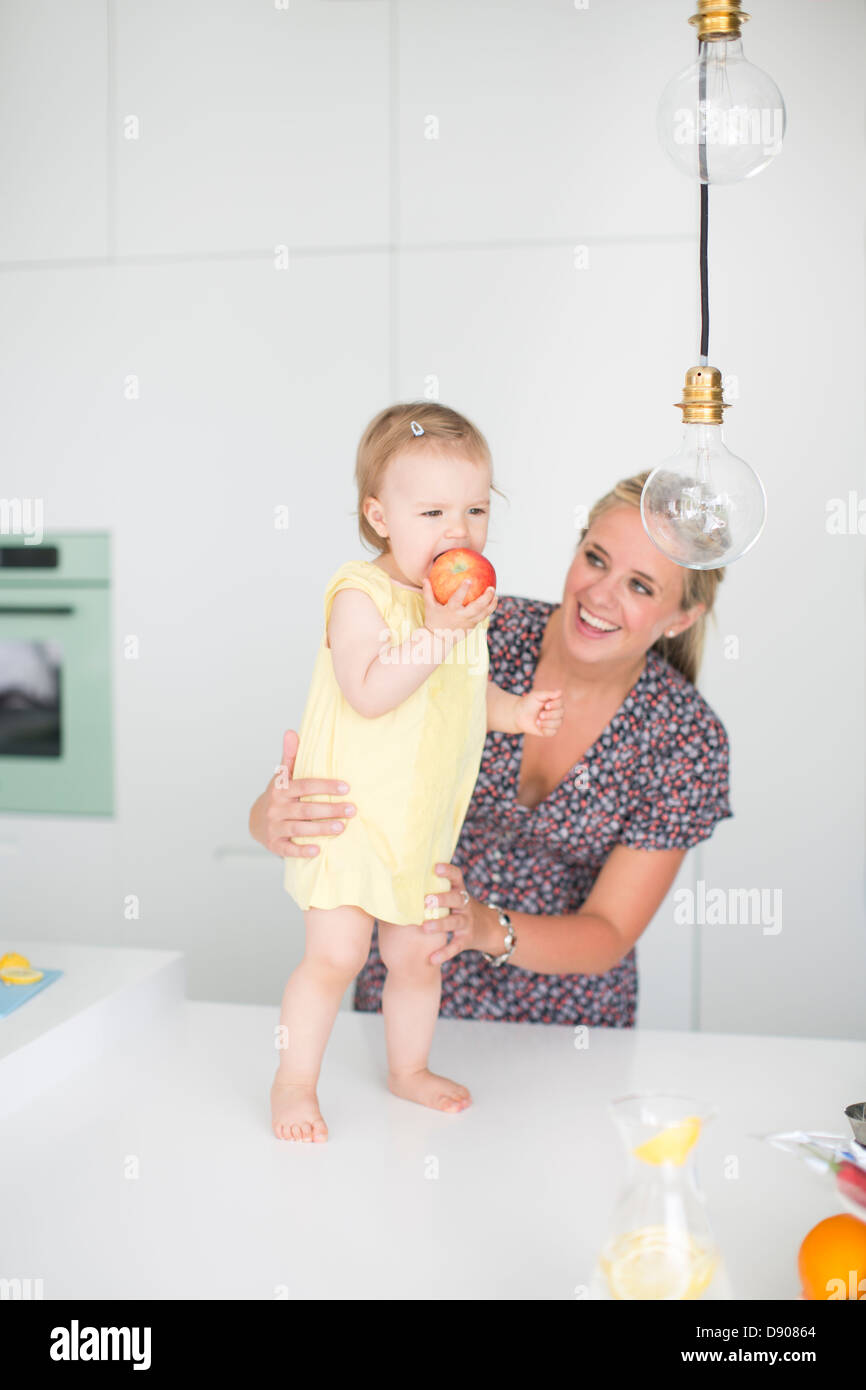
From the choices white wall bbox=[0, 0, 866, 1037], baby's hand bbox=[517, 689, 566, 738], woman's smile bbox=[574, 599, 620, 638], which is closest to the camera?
baby's hand bbox=[517, 689, 566, 738]

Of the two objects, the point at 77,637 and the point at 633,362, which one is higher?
the point at 633,362

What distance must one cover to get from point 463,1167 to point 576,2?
231 cm

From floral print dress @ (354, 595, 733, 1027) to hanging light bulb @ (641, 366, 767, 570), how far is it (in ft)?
2.62

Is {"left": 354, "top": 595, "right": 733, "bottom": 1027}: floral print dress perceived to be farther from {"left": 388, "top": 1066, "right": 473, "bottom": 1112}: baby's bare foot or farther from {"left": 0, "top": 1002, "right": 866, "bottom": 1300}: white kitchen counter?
{"left": 388, "top": 1066, "right": 473, "bottom": 1112}: baby's bare foot

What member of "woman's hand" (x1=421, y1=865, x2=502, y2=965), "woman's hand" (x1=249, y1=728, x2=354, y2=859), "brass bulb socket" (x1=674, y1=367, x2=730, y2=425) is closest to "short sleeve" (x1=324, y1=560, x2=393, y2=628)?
"woman's hand" (x1=249, y1=728, x2=354, y2=859)

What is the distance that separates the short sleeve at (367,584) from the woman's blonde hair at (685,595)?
383 mm

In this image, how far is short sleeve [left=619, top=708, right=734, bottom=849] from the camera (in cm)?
160

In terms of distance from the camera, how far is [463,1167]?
112cm

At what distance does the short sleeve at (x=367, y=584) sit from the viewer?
3.79 feet

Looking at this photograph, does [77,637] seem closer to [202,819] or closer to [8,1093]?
[202,819]

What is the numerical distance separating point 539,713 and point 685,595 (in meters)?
0.40

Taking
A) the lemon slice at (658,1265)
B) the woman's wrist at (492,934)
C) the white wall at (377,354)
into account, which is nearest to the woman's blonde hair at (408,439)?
the woman's wrist at (492,934)
